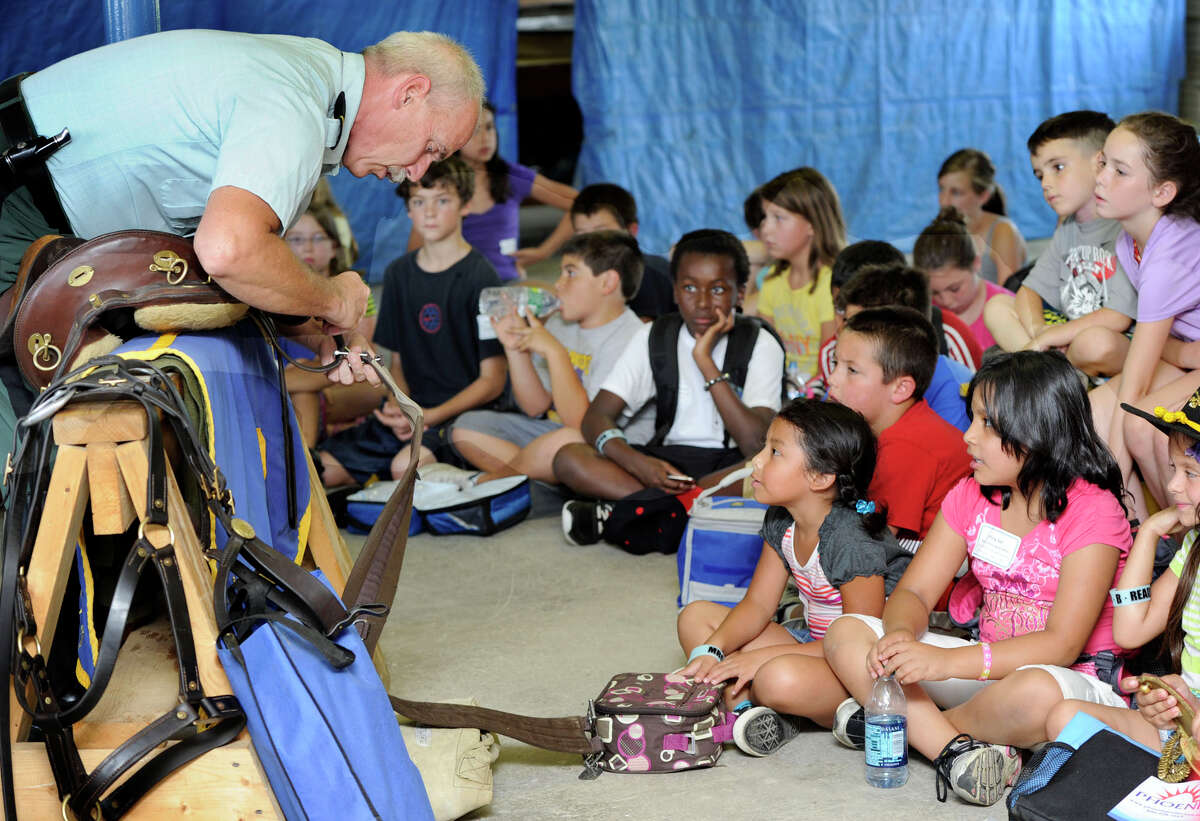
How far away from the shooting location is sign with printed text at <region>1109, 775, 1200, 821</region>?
211 centimetres

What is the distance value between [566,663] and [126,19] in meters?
2.17

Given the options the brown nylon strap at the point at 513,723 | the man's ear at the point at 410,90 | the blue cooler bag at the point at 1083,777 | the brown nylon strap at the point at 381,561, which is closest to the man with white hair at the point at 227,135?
the man's ear at the point at 410,90

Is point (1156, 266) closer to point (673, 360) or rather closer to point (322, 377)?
point (673, 360)

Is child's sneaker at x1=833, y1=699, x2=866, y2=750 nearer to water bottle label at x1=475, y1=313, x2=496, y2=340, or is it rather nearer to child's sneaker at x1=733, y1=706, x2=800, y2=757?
child's sneaker at x1=733, y1=706, x2=800, y2=757

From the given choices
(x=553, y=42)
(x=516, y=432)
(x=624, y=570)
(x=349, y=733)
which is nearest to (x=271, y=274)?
(x=349, y=733)

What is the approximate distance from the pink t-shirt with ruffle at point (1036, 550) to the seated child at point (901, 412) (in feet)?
1.10

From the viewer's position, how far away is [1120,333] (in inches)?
138

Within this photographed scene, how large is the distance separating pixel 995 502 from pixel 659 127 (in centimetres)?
514

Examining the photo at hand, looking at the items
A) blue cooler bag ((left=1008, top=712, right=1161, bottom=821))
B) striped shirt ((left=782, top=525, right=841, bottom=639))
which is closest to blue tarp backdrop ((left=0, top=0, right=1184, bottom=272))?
striped shirt ((left=782, top=525, right=841, bottom=639))

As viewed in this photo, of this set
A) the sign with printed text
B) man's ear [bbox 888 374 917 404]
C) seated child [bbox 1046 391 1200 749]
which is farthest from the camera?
man's ear [bbox 888 374 917 404]

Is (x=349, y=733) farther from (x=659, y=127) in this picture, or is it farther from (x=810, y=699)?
(x=659, y=127)

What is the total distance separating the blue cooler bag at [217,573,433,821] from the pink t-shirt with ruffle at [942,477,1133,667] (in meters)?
1.44

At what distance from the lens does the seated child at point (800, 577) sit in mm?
2789

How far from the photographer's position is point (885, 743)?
2537 millimetres
